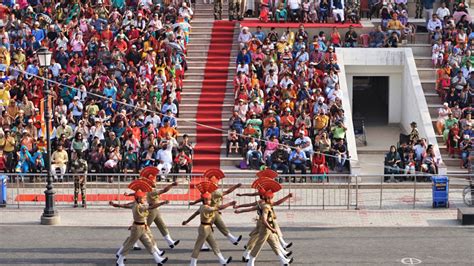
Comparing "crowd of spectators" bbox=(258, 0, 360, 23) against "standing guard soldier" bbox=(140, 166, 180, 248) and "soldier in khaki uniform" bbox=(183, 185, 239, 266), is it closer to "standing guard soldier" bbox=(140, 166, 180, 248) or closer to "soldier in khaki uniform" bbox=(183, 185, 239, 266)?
"standing guard soldier" bbox=(140, 166, 180, 248)

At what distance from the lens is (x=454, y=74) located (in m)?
38.5

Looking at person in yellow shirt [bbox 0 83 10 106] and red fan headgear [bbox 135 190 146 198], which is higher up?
person in yellow shirt [bbox 0 83 10 106]

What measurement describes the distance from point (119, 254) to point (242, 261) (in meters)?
2.74

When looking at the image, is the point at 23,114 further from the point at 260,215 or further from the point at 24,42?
the point at 260,215

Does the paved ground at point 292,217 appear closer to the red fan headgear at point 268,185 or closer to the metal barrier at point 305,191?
the metal barrier at point 305,191

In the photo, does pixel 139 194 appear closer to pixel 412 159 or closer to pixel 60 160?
pixel 60 160

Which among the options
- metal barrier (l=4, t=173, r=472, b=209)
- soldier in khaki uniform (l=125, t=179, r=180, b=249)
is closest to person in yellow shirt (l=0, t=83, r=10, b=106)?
→ metal barrier (l=4, t=173, r=472, b=209)

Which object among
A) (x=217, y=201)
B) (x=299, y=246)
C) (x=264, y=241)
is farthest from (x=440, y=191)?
(x=217, y=201)

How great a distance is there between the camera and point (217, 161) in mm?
36250

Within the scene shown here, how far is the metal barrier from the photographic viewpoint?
32281mm

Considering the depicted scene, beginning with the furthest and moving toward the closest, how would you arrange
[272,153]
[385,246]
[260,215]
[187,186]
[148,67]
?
[148,67] < [272,153] < [187,186] < [385,246] < [260,215]

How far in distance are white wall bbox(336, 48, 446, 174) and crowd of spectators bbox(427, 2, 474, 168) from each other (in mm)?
837

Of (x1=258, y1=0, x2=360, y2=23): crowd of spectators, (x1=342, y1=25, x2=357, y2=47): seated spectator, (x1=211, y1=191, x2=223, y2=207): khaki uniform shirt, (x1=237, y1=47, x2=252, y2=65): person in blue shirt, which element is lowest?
(x1=211, y1=191, x2=223, y2=207): khaki uniform shirt

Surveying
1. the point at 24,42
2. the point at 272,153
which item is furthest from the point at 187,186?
the point at 24,42
